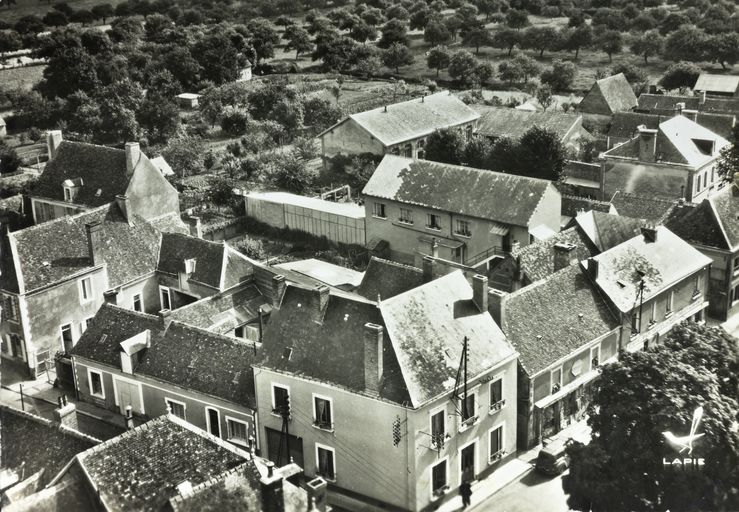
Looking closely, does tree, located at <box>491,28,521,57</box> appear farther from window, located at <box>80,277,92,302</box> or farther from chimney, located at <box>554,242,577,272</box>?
window, located at <box>80,277,92,302</box>

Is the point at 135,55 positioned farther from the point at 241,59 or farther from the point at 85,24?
the point at 85,24

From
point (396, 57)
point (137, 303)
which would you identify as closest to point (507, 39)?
point (396, 57)

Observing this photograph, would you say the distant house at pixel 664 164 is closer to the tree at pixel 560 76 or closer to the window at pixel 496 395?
the window at pixel 496 395

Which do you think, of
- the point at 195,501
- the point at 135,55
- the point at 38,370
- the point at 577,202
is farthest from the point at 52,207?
the point at 135,55

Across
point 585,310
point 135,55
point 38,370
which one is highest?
point 135,55

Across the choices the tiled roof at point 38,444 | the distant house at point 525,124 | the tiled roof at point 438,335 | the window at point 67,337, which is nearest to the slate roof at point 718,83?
the distant house at point 525,124

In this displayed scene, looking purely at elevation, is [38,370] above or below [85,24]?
below
